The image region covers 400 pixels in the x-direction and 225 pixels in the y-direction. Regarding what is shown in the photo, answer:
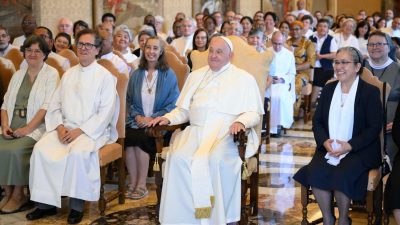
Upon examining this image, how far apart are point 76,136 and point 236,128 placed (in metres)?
1.60

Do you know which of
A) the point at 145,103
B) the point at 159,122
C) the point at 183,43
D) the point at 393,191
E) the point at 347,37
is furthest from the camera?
the point at 347,37

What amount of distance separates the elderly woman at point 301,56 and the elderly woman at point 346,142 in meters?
5.69

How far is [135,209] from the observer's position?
610cm

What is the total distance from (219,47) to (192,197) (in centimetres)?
125

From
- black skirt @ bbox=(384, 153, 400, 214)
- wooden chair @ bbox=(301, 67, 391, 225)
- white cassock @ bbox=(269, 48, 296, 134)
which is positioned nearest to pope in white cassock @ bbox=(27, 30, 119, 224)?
wooden chair @ bbox=(301, 67, 391, 225)

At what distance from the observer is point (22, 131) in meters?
6.09

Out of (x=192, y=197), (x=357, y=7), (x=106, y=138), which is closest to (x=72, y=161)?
(x=106, y=138)

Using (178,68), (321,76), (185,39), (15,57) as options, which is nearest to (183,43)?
(185,39)

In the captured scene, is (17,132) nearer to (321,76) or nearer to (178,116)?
(178,116)

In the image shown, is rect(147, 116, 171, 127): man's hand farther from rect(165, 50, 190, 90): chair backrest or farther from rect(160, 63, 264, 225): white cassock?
rect(165, 50, 190, 90): chair backrest

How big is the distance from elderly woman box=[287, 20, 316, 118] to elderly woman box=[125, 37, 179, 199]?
4.65 meters

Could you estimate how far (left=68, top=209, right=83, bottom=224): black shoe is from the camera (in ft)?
18.7

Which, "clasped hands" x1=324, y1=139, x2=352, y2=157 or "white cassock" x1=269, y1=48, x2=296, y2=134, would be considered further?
"white cassock" x1=269, y1=48, x2=296, y2=134

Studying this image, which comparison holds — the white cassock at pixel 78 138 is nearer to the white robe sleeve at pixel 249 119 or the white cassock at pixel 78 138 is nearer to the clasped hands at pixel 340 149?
the white robe sleeve at pixel 249 119
